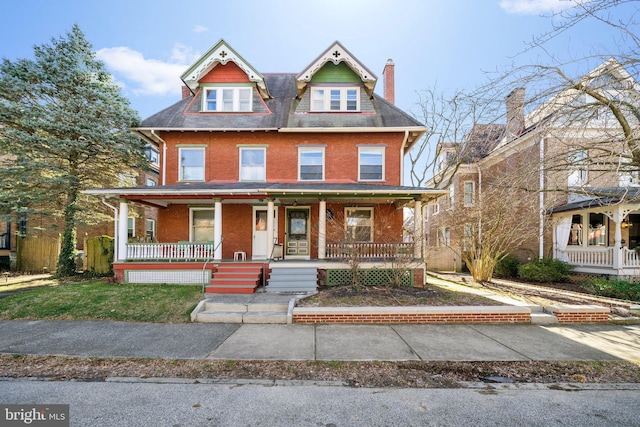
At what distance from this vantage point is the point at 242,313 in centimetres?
773

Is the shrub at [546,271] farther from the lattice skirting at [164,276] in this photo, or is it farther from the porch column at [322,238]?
the lattice skirting at [164,276]

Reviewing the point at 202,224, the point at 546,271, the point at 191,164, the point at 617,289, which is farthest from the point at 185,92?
the point at 617,289

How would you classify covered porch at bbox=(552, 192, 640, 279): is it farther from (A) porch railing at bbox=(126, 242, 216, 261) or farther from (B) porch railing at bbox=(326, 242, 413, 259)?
(A) porch railing at bbox=(126, 242, 216, 261)

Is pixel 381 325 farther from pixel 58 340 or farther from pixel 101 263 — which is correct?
pixel 101 263

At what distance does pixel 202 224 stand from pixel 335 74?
9784mm

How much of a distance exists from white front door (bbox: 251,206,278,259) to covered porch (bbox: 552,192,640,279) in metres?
14.3

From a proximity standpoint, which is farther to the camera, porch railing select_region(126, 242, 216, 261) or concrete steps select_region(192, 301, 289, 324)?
porch railing select_region(126, 242, 216, 261)

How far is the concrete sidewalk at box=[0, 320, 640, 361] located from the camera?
5391 millimetres

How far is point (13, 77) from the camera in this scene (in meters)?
12.7

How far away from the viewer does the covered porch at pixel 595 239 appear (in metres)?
12.5

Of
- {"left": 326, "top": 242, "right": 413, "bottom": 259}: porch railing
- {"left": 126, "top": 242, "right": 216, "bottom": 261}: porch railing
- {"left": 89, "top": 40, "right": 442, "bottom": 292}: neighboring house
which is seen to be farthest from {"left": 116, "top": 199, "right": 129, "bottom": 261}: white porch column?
{"left": 326, "top": 242, "right": 413, "bottom": 259}: porch railing

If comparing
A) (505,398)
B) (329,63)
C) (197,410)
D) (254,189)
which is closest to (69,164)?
(254,189)

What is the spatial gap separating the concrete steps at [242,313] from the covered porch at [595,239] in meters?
14.1

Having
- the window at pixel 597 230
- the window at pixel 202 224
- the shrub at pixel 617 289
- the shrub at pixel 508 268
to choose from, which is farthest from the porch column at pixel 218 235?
the window at pixel 597 230
